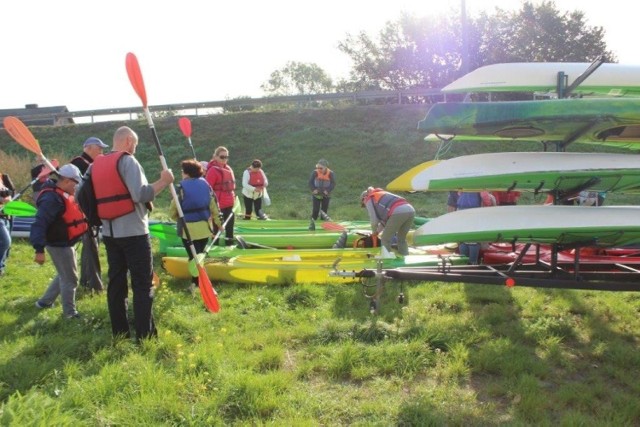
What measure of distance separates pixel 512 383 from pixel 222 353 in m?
2.17

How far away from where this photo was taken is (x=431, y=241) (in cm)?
400

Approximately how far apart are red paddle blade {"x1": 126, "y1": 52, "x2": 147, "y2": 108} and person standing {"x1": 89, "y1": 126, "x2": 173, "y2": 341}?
1.95 ft

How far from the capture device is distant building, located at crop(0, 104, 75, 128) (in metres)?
23.0

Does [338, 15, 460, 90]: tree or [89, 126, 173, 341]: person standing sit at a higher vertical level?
[338, 15, 460, 90]: tree

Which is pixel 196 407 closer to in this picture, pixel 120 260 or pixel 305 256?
pixel 120 260

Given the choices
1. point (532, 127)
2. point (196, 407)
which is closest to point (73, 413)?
point (196, 407)

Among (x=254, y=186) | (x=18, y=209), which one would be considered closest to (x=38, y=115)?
(x=254, y=186)

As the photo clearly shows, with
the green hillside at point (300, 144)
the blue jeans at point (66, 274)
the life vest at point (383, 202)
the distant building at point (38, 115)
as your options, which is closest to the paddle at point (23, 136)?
the blue jeans at point (66, 274)

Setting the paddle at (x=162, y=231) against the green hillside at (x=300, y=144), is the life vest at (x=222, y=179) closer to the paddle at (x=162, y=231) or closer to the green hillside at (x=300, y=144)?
the paddle at (x=162, y=231)

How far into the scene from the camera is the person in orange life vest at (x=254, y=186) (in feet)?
34.0

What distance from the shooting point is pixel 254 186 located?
34.7 feet

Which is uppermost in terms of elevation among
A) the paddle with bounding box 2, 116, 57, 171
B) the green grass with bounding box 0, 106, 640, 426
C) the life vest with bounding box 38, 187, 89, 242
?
the paddle with bounding box 2, 116, 57, 171

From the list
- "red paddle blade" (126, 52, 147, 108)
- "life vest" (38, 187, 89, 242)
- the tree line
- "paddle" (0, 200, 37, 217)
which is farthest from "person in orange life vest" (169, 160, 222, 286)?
the tree line

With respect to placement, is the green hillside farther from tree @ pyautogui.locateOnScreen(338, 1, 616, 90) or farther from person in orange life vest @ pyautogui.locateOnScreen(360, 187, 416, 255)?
tree @ pyautogui.locateOnScreen(338, 1, 616, 90)
